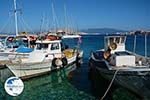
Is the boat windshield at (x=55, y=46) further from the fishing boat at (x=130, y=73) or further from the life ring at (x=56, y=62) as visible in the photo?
the fishing boat at (x=130, y=73)

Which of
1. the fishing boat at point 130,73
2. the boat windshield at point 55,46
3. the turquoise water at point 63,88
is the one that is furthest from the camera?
the boat windshield at point 55,46

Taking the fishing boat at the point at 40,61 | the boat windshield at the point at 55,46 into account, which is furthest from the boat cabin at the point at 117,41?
the boat windshield at the point at 55,46

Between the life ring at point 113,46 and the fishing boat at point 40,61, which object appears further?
the life ring at point 113,46

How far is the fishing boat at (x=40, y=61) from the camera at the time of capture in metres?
23.2

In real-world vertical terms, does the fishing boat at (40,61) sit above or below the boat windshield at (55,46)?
below

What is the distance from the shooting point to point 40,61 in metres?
24.8

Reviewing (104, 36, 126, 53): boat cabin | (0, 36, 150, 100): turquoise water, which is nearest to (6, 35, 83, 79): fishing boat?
(0, 36, 150, 100): turquoise water

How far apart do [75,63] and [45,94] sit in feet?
48.1

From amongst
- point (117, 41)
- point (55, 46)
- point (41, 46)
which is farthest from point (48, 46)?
point (117, 41)

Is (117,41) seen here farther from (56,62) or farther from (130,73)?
(130,73)

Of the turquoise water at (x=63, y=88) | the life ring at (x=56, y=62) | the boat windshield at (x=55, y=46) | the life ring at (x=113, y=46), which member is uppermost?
the life ring at (x=113, y=46)

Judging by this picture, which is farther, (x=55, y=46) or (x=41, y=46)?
(x=55, y=46)

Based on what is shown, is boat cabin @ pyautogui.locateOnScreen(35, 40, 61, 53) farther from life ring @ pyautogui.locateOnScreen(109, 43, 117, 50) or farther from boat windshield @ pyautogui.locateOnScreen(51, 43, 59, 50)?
life ring @ pyautogui.locateOnScreen(109, 43, 117, 50)

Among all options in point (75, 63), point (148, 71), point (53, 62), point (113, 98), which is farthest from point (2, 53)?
point (148, 71)
